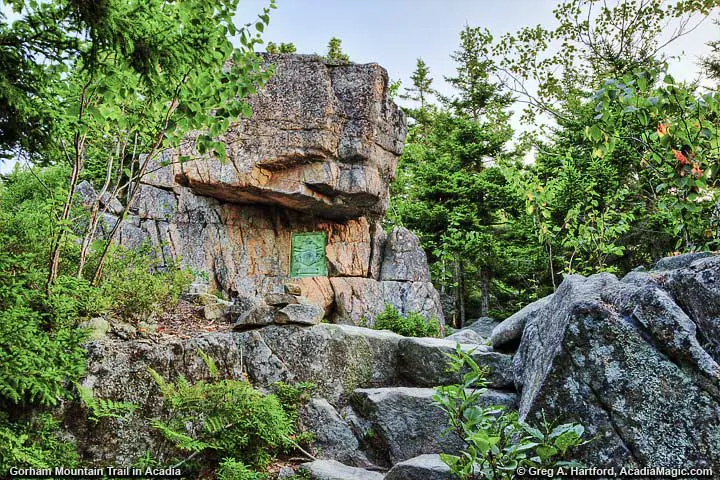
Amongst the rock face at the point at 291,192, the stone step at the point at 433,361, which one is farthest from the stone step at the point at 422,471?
the rock face at the point at 291,192

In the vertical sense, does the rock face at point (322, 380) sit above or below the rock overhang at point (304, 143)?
below

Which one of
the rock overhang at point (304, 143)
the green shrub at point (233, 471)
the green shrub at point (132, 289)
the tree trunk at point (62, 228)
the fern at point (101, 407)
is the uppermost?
the rock overhang at point (304, 143)

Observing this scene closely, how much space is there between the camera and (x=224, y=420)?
5.20 m

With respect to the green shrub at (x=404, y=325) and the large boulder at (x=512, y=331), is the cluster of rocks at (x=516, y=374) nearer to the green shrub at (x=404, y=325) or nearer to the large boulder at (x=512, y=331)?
the large boulder at (x=512, y=331)

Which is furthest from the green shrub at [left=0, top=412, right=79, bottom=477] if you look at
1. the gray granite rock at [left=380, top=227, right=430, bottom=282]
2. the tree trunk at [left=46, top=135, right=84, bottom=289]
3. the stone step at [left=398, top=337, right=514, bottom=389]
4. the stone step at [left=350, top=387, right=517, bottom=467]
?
the gray granite rock at [left=380, top=227, right=430, bottom=282]

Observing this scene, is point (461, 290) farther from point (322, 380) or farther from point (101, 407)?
point (101, 407)

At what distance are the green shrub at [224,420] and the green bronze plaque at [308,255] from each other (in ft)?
→ 26.4

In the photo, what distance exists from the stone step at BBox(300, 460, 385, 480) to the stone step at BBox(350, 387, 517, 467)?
0.72m

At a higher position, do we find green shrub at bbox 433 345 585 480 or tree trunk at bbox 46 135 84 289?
tree trunk at bbox 46 135 84 289

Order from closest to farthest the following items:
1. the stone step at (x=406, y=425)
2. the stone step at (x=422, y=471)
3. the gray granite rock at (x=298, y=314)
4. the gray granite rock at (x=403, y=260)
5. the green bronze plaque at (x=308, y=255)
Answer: the stone step at (x=422, y=471) → the stone step at (x=406, y=425) → the gray granite rock at (x=298, y=314) → the green bronze plaque at (x=308, y=255) → the gray granite rock at (x=403, y=260)

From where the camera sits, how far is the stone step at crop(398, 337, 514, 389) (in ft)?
20.4

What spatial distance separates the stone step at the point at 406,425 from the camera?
5.79 meters

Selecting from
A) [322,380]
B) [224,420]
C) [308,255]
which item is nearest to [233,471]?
[224,420]

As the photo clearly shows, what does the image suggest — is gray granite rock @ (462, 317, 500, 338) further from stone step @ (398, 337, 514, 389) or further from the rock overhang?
stone step @ (398, 337, 514, 389)
